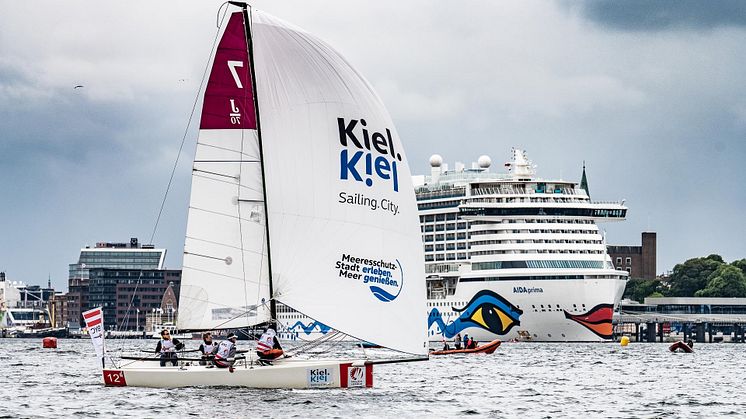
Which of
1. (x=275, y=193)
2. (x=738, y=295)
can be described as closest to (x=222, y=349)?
(x=275, y=193)

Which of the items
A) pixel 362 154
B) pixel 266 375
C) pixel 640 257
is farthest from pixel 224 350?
pixel 640 257

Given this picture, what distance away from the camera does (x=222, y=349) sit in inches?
1270

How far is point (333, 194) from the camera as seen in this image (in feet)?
105

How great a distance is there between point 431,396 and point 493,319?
6319cm

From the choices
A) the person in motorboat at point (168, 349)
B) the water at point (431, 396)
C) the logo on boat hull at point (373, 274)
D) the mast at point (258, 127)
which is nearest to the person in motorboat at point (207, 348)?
the person in motorboat at point (168, 349)

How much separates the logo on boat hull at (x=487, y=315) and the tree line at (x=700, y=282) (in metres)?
→ 65.6

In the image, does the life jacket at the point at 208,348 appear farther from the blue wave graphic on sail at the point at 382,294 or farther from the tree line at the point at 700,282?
the tree line at the point at 700,282

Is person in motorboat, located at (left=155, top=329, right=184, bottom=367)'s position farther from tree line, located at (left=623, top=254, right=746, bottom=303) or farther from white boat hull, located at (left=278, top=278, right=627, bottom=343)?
tree line, located at (left=623, top=254, right=746, bottom=303)

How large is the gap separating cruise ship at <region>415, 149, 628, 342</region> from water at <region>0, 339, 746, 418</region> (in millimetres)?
42704

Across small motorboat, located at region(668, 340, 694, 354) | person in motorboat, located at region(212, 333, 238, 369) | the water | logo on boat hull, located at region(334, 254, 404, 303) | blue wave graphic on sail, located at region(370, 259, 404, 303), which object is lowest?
small motorboat, located at region(668, 340, 694, 354)

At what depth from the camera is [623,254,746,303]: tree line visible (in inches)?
6240

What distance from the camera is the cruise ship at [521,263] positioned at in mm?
97375

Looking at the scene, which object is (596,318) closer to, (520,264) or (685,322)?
(520,264)

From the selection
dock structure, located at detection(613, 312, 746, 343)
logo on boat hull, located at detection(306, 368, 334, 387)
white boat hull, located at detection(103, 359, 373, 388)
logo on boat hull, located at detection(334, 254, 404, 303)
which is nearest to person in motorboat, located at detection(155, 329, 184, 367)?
white boat hull, located at detection(103, 359, 373, 388)
